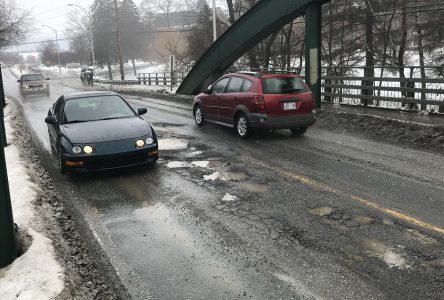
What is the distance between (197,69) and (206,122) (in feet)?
25.0

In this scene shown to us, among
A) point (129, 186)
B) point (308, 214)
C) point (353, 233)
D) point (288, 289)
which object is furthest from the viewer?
point (129, 186)

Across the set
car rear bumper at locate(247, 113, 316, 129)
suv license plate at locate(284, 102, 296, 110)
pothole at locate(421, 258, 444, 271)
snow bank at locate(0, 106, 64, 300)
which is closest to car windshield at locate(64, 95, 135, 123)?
car rear bumper at locate(247, 113, 316, 129)

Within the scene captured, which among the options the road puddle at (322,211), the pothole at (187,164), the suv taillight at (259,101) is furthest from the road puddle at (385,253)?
the suv taillight at (259,101)

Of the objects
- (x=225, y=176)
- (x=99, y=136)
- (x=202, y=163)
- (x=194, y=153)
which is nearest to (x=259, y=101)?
(x=194, y=153)

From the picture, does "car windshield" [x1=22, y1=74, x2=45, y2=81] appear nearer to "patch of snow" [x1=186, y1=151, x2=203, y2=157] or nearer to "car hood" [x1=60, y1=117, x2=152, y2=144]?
"car hood" [x1=60, y1=117, x2=152, y2=144]

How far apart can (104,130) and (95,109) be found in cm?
118

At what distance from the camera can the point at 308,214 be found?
220 inches

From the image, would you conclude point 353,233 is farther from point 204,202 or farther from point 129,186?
point 129,186

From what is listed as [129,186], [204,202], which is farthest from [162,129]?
[204,202]

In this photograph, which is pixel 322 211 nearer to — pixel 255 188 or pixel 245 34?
pixel 255 188

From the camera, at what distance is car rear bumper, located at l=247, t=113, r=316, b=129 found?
1047 cm

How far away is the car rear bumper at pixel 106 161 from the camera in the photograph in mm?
7426

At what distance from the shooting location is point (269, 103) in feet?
34.3

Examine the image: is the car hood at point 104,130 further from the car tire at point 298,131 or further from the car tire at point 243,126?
the car tire at point 298,131
